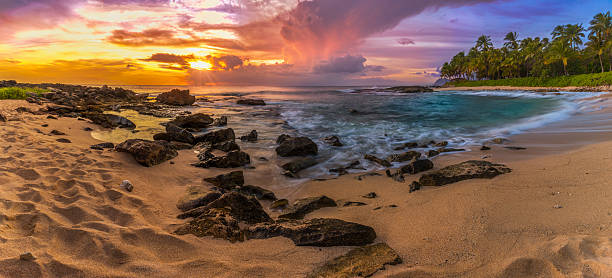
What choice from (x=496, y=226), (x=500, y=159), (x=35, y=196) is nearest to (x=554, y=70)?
(x=500, y=159)

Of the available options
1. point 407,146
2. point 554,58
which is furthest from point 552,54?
point 407,146

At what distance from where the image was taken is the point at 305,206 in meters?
4.54

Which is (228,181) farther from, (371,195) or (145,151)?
(371,195)

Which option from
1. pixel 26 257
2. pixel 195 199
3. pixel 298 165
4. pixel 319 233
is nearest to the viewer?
pixel 26 257

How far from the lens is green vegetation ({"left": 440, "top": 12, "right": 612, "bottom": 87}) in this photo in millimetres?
48219

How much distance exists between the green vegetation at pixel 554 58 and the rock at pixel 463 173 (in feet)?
182

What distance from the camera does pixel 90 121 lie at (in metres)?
10.8

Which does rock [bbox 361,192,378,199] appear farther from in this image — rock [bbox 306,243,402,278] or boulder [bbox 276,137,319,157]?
boulder [bbox 276,137,319,157]

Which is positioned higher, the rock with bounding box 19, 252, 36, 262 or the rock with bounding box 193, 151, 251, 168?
the rock with bounding box 19, 252, 36, 262

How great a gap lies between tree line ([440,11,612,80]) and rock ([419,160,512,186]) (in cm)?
6504

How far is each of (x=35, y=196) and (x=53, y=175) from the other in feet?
3.32

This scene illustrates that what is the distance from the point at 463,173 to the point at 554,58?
73.6 meters

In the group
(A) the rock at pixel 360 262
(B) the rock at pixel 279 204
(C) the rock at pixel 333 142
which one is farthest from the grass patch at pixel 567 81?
(A) the rock at pixel 360 262

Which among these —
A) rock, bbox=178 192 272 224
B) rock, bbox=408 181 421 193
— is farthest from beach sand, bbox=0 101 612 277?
rock, bbox=178 192 272 224
